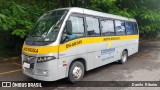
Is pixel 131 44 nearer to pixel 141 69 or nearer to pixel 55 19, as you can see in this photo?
pixel 141 69

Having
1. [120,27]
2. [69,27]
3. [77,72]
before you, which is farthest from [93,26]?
[120,27]

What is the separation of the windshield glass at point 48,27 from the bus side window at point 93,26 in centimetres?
120

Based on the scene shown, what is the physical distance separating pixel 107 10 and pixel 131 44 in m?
2.46

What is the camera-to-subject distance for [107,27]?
8617mm

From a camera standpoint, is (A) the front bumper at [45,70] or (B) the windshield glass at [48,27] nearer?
(A) the front bumper at [45,70]

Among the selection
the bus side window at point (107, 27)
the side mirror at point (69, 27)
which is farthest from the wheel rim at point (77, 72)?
the bus side window at point (107, 27)

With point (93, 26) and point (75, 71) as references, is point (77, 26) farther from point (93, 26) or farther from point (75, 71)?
point (75, 71)

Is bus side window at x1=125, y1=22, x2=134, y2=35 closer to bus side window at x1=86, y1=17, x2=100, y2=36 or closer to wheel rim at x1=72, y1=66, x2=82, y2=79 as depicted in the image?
bus side window at x1=86, y1=17, x2=100, y2=36

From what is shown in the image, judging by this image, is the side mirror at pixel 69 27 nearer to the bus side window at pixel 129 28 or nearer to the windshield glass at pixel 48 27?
the windshield glass at pixel 48 27

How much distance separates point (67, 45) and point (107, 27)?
299 centimetres

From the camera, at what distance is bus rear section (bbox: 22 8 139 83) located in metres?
5.85

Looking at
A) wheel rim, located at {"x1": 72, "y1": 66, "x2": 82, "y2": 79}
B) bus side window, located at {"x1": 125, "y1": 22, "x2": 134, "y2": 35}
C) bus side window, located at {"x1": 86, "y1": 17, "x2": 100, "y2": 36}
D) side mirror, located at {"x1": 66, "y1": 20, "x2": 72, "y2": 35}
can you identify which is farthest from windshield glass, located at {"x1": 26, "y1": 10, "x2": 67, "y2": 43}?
bus side window, located at {"x1": 125, "y1": 22, "x2": 134, "y2": 35}

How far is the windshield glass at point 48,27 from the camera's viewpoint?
607 centimetres

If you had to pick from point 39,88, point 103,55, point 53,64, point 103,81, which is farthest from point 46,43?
point 103,55
